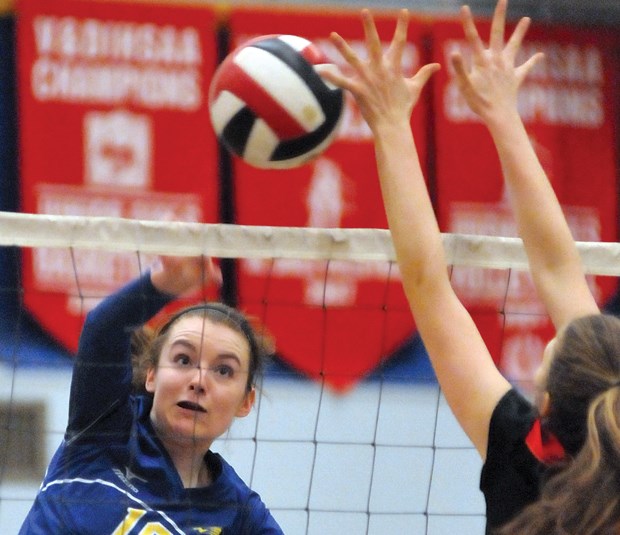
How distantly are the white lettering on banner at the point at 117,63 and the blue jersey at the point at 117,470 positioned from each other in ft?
6.39

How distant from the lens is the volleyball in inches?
69.9

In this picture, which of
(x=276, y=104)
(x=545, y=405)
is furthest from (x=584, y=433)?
(x=276, y=104)

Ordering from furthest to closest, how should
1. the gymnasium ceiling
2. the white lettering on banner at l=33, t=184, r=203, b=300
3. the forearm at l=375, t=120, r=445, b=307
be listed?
the gymnasium ceiling
the white lettering on banner at l=33, t=184, r=203, b=300
the forearm at l=375, t=120, r=445, b=307

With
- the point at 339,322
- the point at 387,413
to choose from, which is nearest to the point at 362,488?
the point at 387,413

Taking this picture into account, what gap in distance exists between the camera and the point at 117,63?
361cm

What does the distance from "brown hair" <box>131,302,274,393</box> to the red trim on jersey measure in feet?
2.27

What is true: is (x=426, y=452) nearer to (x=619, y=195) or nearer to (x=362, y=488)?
(x=362, y=488)

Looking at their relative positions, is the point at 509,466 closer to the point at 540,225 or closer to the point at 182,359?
the point at 540,225

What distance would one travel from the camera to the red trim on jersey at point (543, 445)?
118 cm

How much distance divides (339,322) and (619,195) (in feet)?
3.52

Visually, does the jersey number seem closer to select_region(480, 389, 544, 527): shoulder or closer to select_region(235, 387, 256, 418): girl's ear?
select_region(235, 387, 256, 418): girl's ear

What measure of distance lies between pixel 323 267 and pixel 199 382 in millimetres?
1749

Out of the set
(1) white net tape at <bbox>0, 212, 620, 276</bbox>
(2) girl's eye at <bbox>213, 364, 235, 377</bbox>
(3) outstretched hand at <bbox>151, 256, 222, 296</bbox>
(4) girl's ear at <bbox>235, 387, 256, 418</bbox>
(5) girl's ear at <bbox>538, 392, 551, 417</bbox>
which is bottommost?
(4) girl's ear at <bbox>235, 387, 256, 418</bbox>

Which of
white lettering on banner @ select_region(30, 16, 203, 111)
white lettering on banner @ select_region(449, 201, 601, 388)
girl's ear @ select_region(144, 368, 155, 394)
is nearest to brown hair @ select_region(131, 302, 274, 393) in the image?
girl's ear @ select_region(144, 368, 155, 394)
